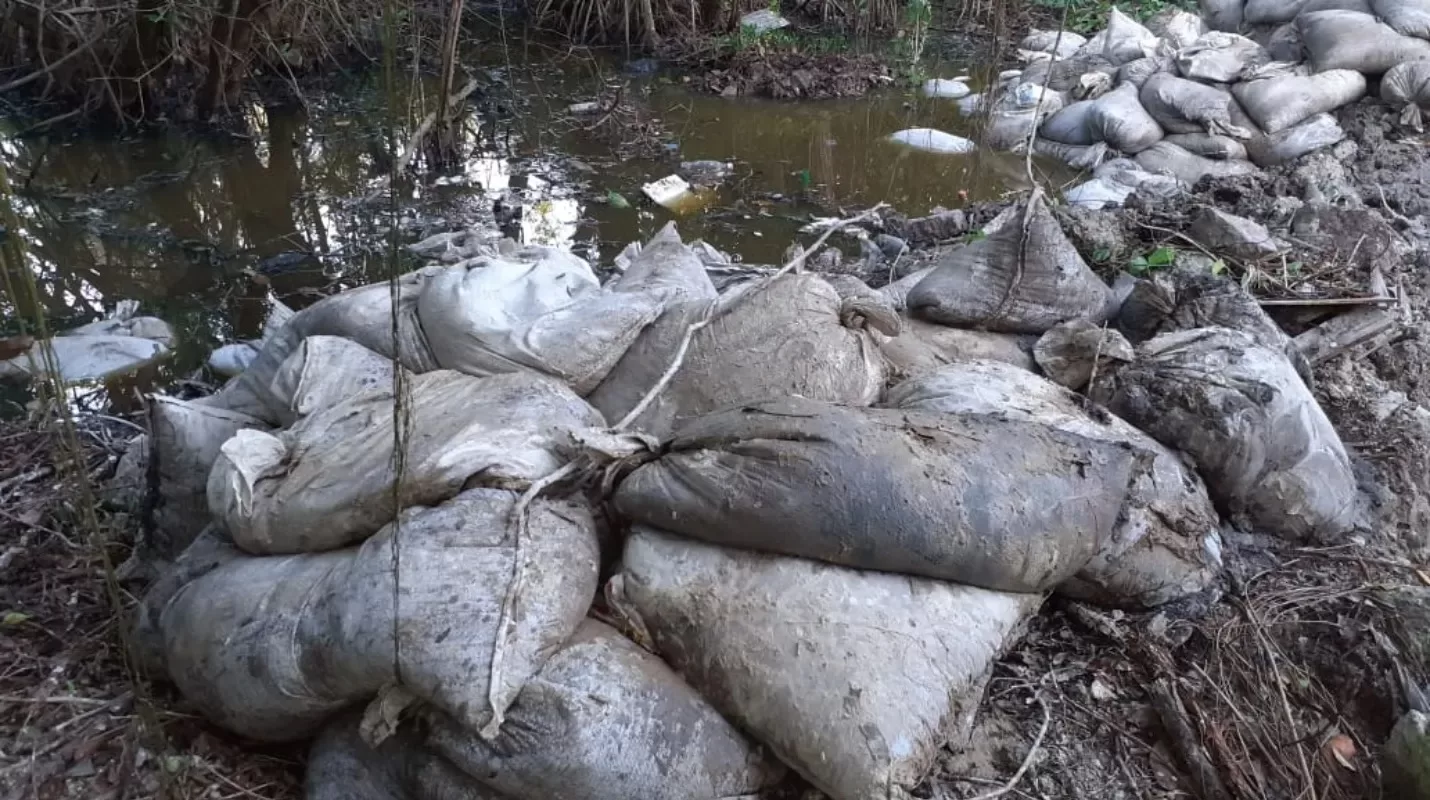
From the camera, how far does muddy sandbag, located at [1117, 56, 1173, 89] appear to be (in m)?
6.20

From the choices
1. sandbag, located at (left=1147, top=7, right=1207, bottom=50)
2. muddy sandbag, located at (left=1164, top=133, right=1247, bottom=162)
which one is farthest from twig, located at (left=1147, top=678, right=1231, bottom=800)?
sandbag, located at (left=1147, top=7, right=1207, bottom=50)

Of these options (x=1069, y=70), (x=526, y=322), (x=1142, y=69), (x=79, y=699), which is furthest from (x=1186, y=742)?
(x=1069, y=70)

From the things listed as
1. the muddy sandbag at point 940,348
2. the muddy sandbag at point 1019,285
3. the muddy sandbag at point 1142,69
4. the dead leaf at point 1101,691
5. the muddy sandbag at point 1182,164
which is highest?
the muddy sandbag at point 1019,285

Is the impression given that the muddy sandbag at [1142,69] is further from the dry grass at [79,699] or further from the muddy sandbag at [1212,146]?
the dry grass at [79,699]

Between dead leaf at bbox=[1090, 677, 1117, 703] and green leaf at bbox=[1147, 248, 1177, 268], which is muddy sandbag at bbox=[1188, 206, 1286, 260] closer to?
green leaf at bbox=[1147, 248, 1177, 268]

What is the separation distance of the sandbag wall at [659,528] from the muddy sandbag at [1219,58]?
4198 mm

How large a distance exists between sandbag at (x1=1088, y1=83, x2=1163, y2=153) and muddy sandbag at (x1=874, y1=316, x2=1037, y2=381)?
3678 mm

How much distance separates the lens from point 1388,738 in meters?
1.78

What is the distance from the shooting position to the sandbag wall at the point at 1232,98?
217 inches

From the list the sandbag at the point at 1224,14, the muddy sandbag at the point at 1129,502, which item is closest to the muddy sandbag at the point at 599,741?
the muddy sandbag at the point at 1129,502

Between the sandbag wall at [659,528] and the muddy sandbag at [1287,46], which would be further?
the muddy sandbag at [1287,46]

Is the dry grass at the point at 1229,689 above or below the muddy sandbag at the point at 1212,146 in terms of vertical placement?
above

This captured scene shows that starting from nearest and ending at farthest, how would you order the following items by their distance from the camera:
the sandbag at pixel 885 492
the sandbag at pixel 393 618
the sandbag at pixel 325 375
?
the sandbag at pixel 393 618 < the sandbag at pixel 885 492 < the sandbag at pixel 325 375

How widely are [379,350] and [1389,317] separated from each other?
2.66 meters
